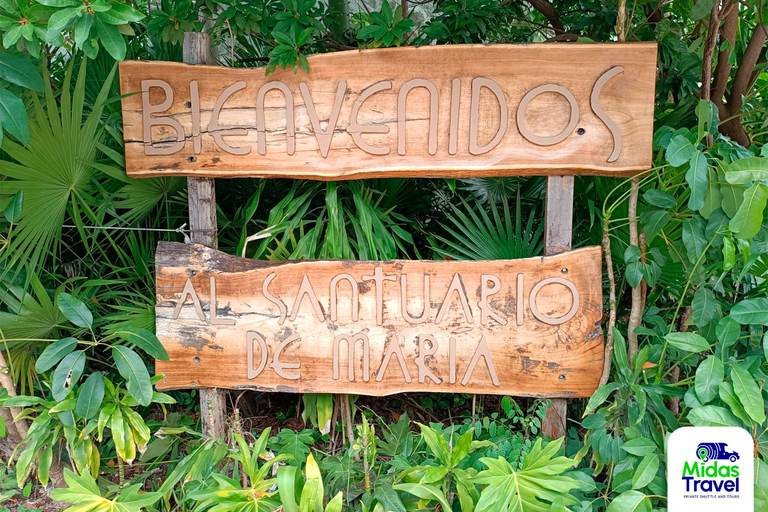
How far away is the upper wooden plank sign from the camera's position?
1.78 m

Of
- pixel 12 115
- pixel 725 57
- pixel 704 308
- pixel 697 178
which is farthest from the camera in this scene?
pixel 725 57

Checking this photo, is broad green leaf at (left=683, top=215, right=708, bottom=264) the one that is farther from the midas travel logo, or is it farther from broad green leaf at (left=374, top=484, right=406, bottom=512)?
broad green leaf at (left=374, top=484, right=406, bottom=512)

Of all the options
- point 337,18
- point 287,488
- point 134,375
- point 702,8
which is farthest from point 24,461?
point 702,8

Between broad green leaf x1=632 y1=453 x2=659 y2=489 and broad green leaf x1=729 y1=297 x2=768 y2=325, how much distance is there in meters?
0.44

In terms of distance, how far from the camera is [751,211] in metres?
1.42

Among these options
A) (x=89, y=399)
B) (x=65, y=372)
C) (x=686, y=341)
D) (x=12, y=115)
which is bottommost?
(x=89, y=399)

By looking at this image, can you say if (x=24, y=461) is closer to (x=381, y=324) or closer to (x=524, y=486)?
(x=381, y=324)

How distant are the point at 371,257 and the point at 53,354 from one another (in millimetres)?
1051

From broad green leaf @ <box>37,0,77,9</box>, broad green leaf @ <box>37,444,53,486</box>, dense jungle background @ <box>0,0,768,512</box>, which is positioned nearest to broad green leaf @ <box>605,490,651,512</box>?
dense jungle background @ <box>0,0,768,512</box>

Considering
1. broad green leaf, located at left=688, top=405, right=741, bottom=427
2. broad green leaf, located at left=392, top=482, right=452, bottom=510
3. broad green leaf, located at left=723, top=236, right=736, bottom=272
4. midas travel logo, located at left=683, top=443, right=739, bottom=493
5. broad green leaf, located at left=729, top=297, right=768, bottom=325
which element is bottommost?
broad green leaf, located at left=392, top=482, right=452, bottom=510

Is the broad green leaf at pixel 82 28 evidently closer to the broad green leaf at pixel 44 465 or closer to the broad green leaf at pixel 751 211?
the broad green leaf at pixel 44 465

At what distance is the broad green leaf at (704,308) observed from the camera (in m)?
1.63

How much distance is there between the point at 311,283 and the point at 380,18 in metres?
0.91

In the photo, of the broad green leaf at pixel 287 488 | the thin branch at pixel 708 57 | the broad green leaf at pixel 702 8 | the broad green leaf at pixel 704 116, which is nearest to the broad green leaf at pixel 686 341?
the broad green leaf at pixel 704 116
